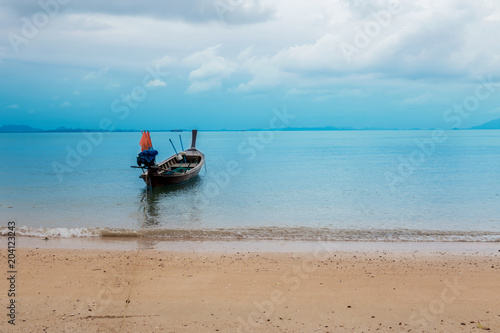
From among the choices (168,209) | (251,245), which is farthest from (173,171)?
(251,245)

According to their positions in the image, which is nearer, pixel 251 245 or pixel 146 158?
pixel 251 245

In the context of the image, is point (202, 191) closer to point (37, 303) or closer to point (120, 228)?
point (120, 228)

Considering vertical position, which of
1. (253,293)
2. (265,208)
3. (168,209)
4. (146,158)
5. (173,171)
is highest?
(146,158)

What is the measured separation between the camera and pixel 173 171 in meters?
28.6

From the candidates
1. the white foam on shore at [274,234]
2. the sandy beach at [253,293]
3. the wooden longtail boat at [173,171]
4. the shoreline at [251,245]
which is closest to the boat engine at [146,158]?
the wooden longtail boat at [173,171]

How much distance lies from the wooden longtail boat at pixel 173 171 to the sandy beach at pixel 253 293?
1449 cm

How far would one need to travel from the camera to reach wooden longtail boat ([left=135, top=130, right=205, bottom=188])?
82.7ft

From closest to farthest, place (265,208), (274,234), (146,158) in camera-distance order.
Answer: (274,234) → (265,208) → (146,158)

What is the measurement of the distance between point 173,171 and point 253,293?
71.3 feet

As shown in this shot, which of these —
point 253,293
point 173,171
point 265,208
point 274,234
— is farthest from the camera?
point 173,171

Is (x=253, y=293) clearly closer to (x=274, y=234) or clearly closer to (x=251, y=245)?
(x=251, y=245)

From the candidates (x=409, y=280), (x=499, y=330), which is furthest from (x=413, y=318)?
(x=409, y=280)

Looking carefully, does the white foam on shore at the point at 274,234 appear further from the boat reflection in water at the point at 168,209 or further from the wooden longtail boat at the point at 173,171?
the wooden longtail boat at the point at 173,171

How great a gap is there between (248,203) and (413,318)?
14.6 metres
